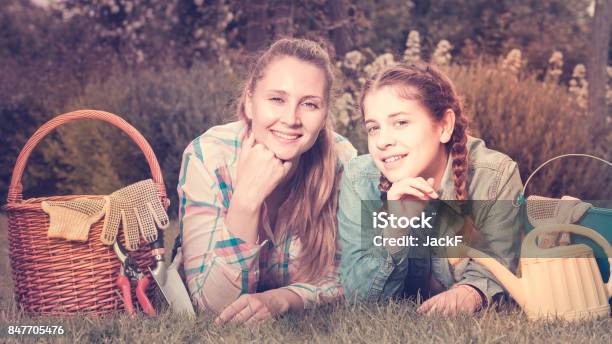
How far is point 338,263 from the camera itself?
116 inches

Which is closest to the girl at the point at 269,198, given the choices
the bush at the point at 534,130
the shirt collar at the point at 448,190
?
the shirt collar at the point at 448,190

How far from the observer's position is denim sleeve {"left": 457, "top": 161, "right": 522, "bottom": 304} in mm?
2645

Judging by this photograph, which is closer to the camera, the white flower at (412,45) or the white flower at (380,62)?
the white flower at (380,62)

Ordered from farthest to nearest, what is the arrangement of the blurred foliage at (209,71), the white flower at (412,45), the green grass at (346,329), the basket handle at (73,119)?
1. the white flower at (412,45)
2. the blurred foliage at (209,71)
3. the basket handle at (73,119)
4. the green grass at (346,329)

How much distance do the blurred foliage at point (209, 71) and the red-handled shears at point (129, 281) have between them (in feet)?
4.28

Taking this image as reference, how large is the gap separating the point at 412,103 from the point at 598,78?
5914 mm

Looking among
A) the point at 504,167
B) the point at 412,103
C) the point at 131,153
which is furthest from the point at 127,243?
the point at 131,153

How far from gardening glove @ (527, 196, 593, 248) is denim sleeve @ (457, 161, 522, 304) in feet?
0.29

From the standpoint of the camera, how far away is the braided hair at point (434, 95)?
2666mm

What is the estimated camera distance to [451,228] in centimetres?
271

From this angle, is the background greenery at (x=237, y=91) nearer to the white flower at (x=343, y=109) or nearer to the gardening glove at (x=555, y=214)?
the white flower at (x=343, y=109)

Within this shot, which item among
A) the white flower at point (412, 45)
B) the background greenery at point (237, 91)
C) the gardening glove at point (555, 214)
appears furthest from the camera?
the white flower at point (412, 45)

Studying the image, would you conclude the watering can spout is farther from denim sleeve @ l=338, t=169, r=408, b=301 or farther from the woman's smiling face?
the woman's smiling face

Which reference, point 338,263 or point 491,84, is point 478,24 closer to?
point 491,84
